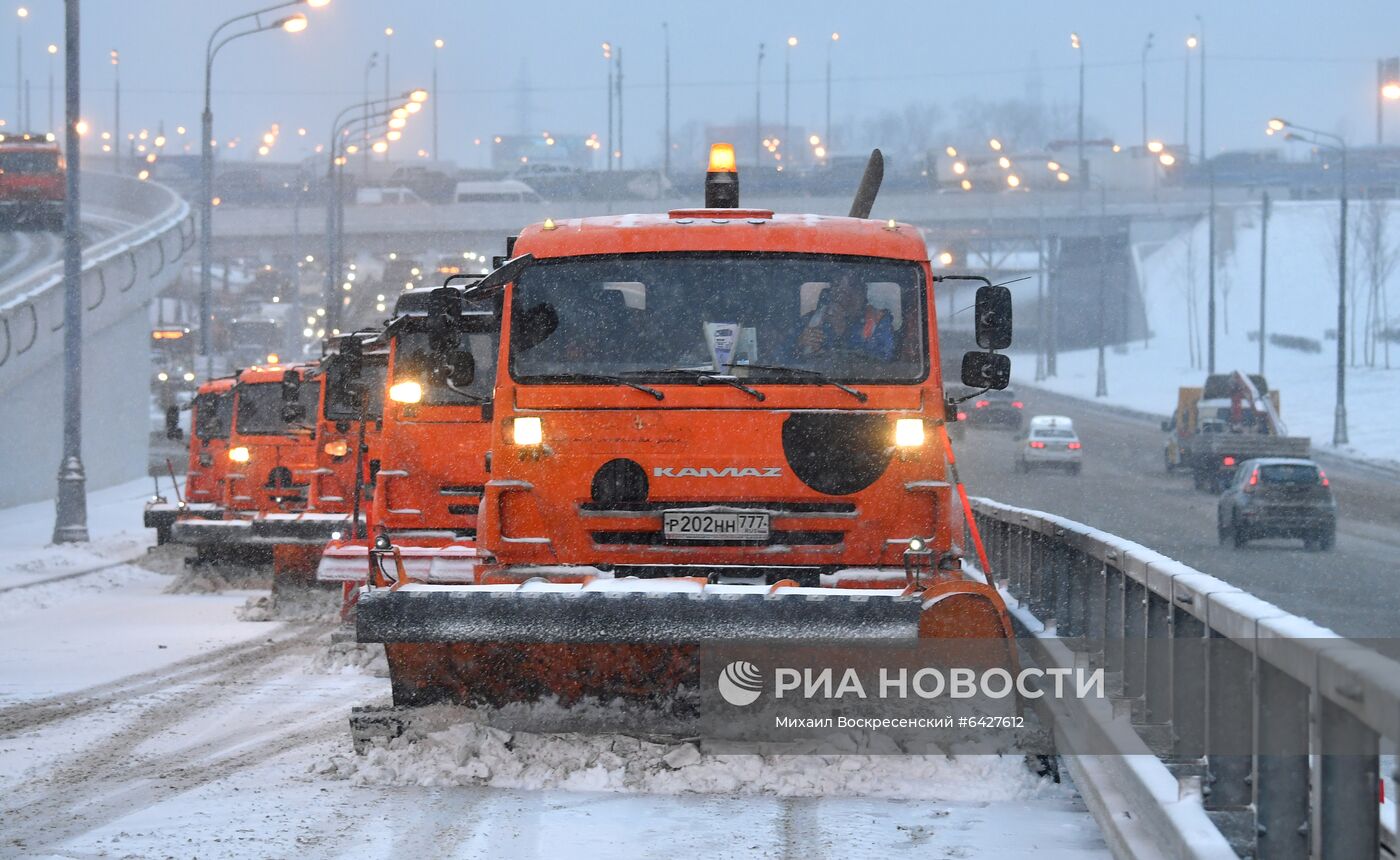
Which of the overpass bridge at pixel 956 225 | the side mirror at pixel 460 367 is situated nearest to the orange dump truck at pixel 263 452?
the side mirror at pixel 460 367

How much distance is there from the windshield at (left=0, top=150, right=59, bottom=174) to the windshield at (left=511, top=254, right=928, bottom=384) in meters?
52.1

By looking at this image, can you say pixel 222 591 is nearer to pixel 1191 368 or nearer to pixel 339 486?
pixel 339 486

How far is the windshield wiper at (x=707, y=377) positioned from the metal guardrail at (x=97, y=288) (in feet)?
76.4

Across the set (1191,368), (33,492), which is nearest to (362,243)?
(1191,368)

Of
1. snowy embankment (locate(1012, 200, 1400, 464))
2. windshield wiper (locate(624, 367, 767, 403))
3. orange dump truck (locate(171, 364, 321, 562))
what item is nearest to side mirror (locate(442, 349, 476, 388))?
windshield wiper (locate(624, 367, 767, 403))

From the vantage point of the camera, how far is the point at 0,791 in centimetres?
827

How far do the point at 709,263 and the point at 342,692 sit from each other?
3.99 m

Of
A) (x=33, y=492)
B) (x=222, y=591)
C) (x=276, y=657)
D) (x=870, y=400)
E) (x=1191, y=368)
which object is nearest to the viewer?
(x=870, y=400)

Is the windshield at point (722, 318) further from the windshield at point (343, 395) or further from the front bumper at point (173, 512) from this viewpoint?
the front bumper at point (173, 512)

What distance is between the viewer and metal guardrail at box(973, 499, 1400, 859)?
4770 millimetres

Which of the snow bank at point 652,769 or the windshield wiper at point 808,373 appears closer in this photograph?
the snow bank at point 652,769

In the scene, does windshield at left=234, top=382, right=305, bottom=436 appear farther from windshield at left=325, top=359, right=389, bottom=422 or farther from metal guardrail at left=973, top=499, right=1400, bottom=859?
metal guardrail at left=973, top=499, right=1400, bottom=859

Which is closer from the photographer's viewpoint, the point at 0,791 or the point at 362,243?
the point at 0,791

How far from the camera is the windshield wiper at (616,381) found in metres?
9.13
